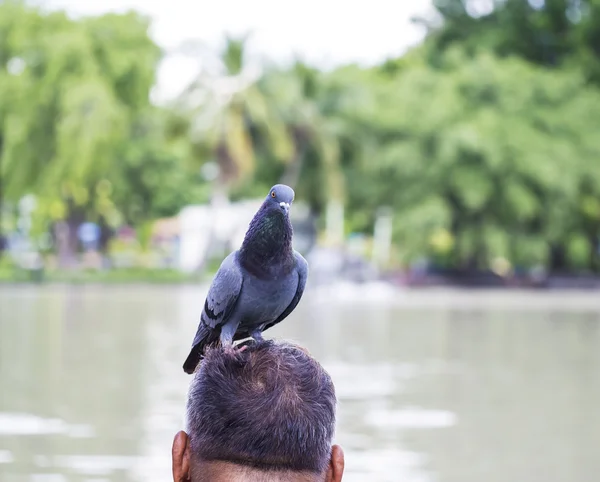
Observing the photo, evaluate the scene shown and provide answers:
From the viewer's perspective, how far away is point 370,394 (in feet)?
44.4

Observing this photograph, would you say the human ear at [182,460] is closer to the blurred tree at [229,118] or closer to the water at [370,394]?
the water at [370,394]

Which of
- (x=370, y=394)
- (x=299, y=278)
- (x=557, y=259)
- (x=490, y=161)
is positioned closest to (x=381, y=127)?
(x=490, y=161)

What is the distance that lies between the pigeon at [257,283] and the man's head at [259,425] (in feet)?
1.74

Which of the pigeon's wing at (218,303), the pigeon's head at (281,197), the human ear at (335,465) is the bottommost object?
the human ear at (335,465)

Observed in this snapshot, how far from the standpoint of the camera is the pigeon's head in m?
1.96

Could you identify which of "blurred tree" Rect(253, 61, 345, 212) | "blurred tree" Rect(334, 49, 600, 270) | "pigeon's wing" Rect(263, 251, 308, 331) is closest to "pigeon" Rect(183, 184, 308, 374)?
"pigeon's wing" Rect(263, 251, 308, 331)

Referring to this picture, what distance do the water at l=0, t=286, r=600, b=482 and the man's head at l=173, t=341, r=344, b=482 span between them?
3.23 metres

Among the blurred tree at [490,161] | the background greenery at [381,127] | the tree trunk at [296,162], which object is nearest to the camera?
the blurred tree at [490,161]

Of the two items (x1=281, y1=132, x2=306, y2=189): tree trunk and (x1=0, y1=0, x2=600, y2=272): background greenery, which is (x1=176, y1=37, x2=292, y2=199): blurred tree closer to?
(x1=0, y1=0, x2=600, y2=272): background greenery

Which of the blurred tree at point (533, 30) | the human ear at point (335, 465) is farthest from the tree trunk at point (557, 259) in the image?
the human ear at point (335, 465)

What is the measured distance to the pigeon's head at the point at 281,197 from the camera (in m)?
1.96

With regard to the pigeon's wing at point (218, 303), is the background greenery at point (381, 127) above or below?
above

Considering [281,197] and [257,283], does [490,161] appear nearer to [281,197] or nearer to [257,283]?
[257,283]

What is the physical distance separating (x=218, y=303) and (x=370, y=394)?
11.6 metres
